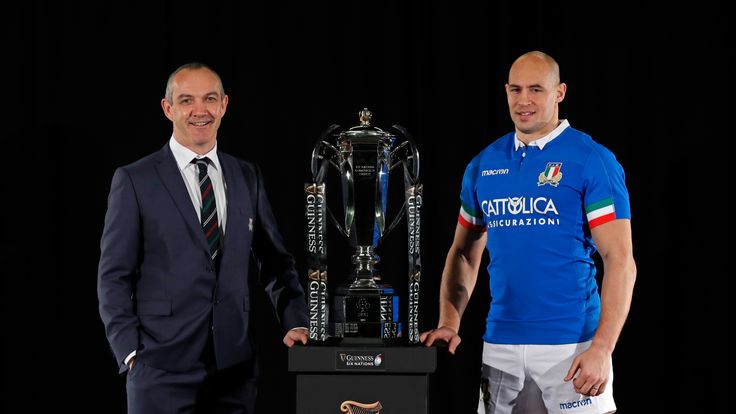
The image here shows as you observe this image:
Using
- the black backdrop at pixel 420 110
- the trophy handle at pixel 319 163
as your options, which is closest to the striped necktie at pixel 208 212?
the trophy handle at pixel 319 163

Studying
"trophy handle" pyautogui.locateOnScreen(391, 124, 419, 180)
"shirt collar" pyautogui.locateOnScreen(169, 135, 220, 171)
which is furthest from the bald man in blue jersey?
"shirt collar" pyautogui.locateOnScreen(169, 135, 220, 171)

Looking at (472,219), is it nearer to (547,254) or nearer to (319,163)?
(547,254)

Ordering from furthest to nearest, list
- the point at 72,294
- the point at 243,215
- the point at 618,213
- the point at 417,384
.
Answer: the point at 72,294, the point at 243,215, the point at 618,213, the point at 417,384

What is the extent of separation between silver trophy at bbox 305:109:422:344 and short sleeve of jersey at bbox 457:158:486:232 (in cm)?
40

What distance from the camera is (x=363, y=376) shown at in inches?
91.7

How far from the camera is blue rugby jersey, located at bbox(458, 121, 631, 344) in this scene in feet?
8.50

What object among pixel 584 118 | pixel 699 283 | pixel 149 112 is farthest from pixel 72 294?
pixel 699 283

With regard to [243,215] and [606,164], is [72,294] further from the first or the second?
[606,164]

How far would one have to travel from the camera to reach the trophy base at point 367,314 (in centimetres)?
243

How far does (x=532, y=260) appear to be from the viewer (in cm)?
262

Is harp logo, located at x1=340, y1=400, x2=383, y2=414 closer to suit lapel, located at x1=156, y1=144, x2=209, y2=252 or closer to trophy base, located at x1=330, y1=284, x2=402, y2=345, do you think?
trophy base, located at x1=330, y1=284, x2=402, y2=345

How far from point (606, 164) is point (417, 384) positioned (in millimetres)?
796

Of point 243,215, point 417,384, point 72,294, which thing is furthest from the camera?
point 72,294

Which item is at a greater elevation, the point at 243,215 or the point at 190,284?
the point at 243,215
